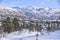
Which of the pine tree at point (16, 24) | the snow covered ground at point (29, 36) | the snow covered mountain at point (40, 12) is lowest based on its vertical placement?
the snow covered ground at point (29, 36)

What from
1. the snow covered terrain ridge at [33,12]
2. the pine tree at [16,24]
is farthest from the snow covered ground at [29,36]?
the snow covered terrain ridge at [33,12]

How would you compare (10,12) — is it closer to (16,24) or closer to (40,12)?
(16,24)

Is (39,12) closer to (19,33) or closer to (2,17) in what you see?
(19,33)

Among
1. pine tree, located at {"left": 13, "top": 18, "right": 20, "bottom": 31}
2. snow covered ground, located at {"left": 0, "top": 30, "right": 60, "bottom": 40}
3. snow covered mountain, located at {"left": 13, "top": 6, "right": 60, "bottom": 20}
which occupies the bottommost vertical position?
snow covered ground, located at {"left": 0, "top": 30, "right": 60, "bottom": 40}

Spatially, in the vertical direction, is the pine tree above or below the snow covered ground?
above

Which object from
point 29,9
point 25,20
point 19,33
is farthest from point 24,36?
point 29,9

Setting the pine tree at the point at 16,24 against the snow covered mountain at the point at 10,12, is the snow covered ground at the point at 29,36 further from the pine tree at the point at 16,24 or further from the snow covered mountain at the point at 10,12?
the snow covered mountain at the point at 10,12

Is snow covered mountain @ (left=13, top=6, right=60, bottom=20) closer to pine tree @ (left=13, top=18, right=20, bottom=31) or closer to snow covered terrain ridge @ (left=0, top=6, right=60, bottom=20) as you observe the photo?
snow covered terrain ridge @ (left=0, top=6, right=60, bottom=20)

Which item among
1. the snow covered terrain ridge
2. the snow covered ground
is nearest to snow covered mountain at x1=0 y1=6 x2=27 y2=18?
the snow covered terrain ridge

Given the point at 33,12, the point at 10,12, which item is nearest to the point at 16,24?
the point at 10,12
